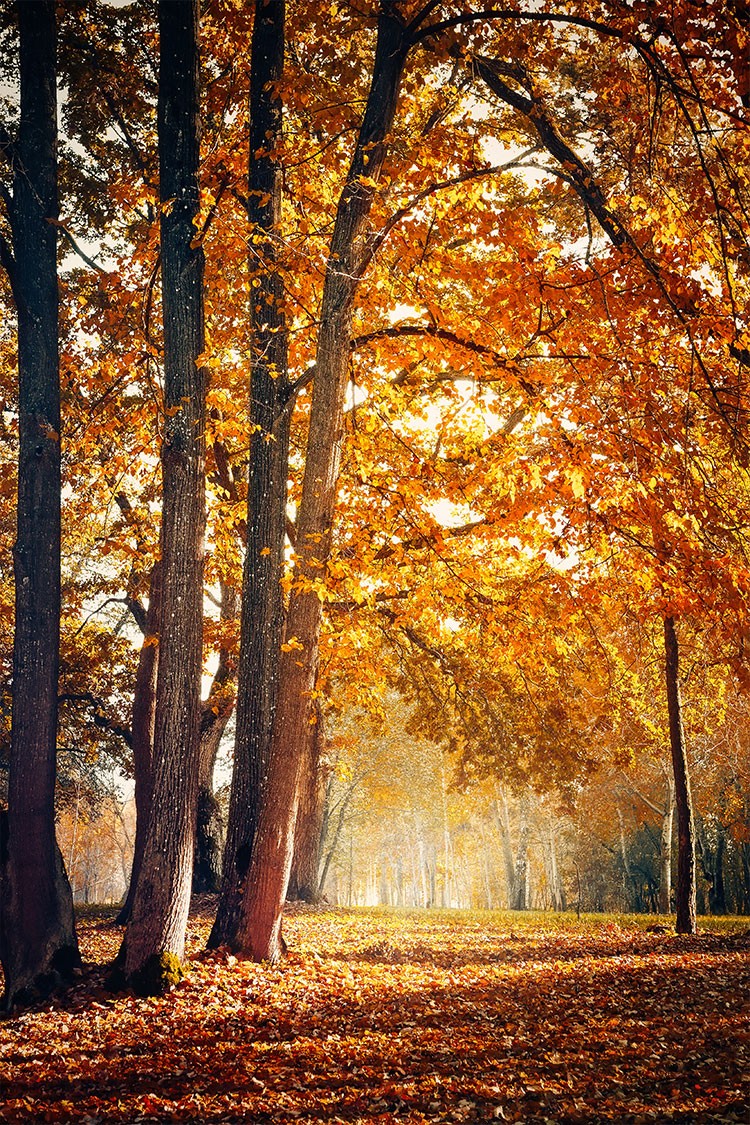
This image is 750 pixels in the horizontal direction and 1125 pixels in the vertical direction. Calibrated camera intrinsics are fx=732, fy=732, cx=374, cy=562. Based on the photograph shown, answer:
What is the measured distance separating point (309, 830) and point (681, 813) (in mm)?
8768

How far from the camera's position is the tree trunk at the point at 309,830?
17734mm

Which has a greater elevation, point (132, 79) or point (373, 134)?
point (132, 79)

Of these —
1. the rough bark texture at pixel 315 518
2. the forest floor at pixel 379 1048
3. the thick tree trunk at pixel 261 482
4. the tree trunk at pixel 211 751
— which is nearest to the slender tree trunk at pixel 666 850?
the tree trunk at pixel 211 751

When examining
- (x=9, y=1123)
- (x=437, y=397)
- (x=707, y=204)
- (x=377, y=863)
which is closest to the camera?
(x=9, y=1123)

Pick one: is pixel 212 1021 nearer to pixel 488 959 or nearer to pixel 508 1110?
pixel 508 1110

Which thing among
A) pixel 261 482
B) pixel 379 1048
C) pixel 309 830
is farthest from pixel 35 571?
pixel 309 830

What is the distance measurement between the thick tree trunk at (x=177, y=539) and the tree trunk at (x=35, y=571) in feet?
3.30

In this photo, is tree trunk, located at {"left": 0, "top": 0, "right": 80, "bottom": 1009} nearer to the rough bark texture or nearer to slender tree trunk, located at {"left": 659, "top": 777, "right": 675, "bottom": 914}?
the rough bark texture

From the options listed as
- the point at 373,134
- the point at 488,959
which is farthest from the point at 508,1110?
the point at 373,134

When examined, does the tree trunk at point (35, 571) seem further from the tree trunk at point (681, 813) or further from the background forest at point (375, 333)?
the tree trunk at point (681, 813)

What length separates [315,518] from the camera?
8094mm

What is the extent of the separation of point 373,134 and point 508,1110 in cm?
879

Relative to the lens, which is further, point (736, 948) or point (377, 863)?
point (377, 863)

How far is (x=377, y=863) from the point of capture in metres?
70.3
